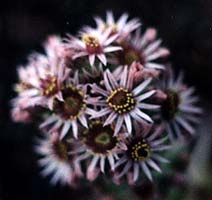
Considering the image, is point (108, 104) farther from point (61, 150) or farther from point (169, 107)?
point (61, 150)

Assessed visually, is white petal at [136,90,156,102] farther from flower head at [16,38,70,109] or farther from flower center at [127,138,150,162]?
flower head at [16,38,70,109]

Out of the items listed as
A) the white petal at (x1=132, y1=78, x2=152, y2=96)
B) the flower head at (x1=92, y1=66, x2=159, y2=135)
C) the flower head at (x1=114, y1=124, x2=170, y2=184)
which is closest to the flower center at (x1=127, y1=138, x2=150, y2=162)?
the flower head at (x1=114, y1=124, x2=170, y2=184)

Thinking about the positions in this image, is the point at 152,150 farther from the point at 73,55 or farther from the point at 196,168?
the point at 196,168

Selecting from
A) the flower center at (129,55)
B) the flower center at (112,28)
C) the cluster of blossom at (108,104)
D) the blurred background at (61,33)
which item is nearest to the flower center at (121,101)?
the cluster of blossom at (108,104)

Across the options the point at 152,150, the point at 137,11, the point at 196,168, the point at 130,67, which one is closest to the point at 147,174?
the point at 152,150

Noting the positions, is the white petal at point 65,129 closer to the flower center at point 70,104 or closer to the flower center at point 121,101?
the flower center at point 70,104

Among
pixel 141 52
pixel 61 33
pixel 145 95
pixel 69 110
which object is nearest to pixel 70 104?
pixel 69 110

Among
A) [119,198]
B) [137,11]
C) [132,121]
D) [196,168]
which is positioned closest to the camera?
[132,121]

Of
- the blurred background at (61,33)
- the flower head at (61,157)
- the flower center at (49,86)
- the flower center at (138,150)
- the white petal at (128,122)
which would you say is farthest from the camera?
the blurred background at (61,33)
